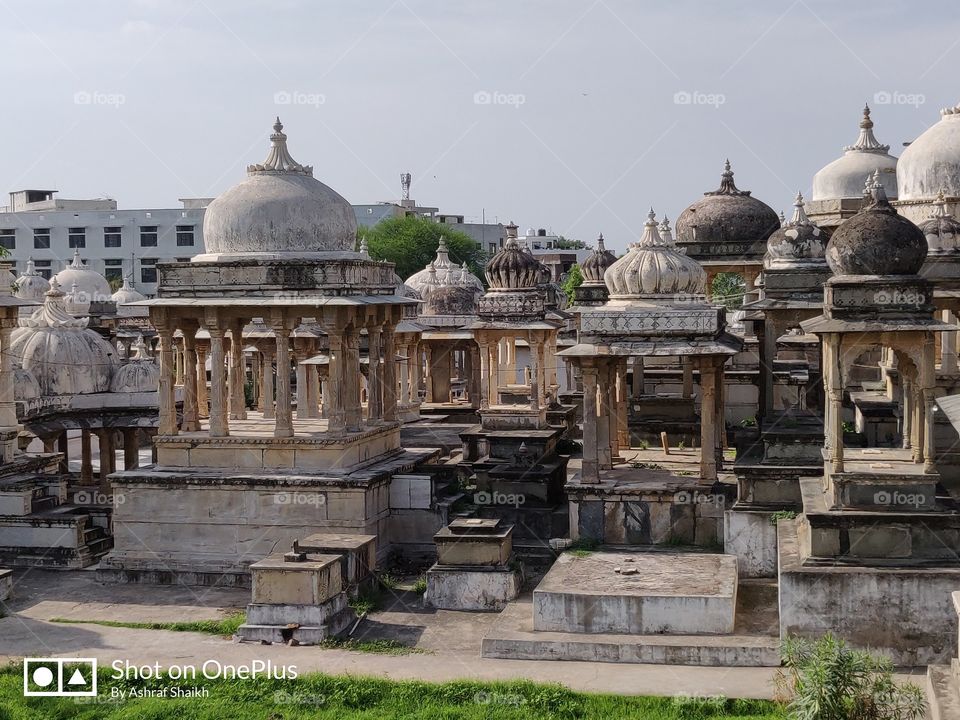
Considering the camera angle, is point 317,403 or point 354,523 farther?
point 317,403

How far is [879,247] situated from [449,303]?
50.1 feet

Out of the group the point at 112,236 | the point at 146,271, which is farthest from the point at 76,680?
the point at 146,271

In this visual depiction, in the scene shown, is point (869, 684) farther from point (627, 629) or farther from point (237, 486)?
point (237, 486)

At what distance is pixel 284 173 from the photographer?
67.8ft

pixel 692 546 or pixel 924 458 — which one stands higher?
pixel 924 458

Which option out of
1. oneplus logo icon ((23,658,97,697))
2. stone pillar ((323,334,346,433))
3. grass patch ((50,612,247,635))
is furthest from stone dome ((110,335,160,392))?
oneplus logo icon ((23,658,97,697))

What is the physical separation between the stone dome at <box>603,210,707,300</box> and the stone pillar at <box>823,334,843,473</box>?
3.56m

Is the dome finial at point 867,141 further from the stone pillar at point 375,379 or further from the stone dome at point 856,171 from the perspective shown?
the stone pillar at point 375,379

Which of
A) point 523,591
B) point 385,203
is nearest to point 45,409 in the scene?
point 523,591

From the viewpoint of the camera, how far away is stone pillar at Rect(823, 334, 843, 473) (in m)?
14.9

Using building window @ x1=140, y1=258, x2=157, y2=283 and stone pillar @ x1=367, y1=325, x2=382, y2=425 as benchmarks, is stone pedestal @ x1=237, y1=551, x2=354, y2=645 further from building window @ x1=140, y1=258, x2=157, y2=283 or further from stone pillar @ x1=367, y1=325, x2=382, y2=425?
building window @ x1=140, y1=258, x2=157, y2=283

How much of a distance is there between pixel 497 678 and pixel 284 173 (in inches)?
379

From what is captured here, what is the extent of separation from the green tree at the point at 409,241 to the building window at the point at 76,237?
486 inches

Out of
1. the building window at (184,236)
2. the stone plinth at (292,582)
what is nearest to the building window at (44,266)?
the building window at (184,236)
